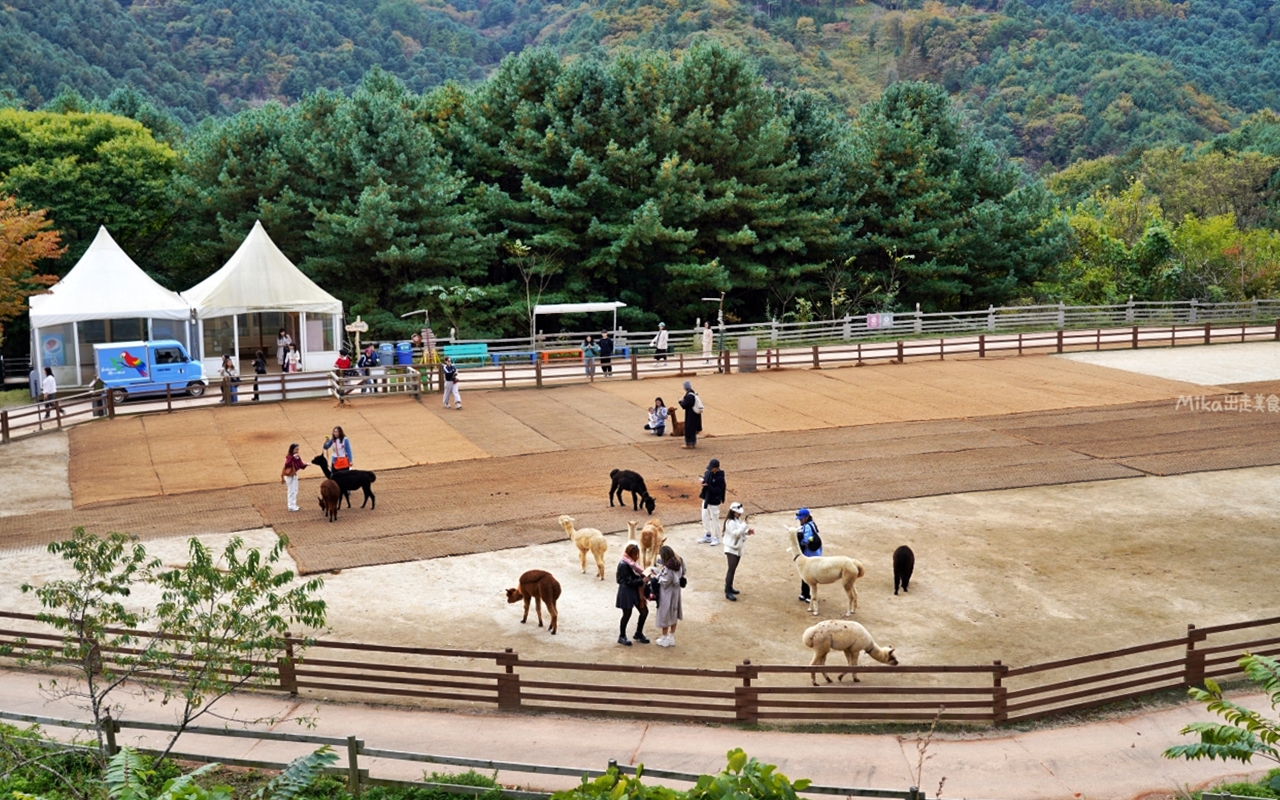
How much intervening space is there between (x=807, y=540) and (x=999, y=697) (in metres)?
4.33

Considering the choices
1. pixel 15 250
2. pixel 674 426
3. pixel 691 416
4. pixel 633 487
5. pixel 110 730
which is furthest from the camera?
pixel 15 250

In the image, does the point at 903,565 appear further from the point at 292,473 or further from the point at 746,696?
the point at 292,473

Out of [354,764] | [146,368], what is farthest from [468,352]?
[354,764]

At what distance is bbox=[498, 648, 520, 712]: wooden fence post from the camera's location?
1338cm

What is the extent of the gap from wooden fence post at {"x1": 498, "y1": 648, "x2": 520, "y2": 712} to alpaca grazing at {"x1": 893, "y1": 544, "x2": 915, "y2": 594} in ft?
20.4

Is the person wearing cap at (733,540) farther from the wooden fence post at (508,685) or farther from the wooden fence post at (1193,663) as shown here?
the wooden fence post at (1193,663)

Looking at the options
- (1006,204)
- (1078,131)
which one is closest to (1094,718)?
(1006,204)

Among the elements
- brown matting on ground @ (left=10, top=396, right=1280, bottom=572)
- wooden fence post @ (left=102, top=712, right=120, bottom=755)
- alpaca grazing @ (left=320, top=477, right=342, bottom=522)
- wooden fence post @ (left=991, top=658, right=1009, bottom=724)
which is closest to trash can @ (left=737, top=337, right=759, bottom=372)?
brown matting on ground @ (left=10, top=396, right=1280, bottom=572)

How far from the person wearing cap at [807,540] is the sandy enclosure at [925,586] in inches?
12.6

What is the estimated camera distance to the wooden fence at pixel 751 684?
12938 mm

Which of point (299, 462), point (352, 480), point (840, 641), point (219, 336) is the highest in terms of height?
point (219, 336)

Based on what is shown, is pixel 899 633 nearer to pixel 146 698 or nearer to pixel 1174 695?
pixel 1174 695

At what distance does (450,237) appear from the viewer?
151 feet

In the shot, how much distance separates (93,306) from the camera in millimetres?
34969
